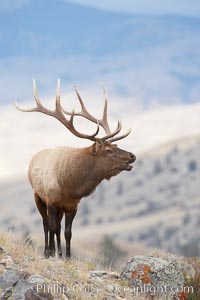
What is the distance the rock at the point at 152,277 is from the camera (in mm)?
13680

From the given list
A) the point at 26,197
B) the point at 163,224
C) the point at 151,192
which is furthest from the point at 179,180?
the point at 26,197

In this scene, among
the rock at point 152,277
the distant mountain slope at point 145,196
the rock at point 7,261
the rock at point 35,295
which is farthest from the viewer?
the distant mountain slope at point 145,196

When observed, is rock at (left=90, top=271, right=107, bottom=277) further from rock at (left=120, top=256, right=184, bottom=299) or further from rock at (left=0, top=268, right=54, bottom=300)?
rock at (left=0, top=268, right=54, bottom=300)

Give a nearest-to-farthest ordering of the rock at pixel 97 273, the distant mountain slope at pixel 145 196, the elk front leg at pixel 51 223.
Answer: the rock at pixel 97 273 < the elk front leg at pixel 51 223 < the distant mountain slope at pixel 145 196

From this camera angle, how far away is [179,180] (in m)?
123

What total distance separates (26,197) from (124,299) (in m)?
131

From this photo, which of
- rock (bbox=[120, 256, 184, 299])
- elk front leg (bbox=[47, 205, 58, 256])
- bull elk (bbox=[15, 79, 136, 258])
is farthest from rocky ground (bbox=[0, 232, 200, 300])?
bull elk (bbox=[15, 79, 136, 258])

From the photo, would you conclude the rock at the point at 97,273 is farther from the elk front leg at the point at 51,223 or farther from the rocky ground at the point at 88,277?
the elk front leg at the point at 51,223

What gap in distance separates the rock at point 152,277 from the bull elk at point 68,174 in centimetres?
230

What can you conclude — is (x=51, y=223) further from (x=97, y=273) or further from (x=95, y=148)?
(x=97, y=273)

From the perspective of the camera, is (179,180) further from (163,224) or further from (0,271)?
(0,271)

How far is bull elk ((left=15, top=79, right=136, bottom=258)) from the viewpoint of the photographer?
15.9 m

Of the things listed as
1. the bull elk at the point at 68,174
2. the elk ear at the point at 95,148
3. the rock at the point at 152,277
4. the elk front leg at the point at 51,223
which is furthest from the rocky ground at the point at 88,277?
the elk ear at the point at 95,148

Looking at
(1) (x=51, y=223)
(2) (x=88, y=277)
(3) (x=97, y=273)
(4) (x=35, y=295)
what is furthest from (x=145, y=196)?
(4) (x=35, y=295)
